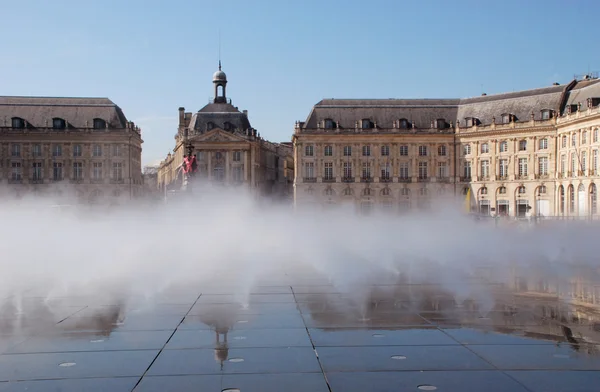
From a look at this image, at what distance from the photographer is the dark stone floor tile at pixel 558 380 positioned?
10.5 m

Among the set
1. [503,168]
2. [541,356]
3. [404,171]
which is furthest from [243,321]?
[404,171]

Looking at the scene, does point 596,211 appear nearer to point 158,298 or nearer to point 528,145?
point 528,145

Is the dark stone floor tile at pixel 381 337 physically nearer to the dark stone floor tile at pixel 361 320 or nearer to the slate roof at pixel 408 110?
the dark stone floor tile at pixel 361 320

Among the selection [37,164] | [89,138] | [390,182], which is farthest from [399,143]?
[37,164]

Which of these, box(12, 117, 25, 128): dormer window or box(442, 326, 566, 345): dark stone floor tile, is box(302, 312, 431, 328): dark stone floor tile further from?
box(12, 117, 25, 128): dormer window

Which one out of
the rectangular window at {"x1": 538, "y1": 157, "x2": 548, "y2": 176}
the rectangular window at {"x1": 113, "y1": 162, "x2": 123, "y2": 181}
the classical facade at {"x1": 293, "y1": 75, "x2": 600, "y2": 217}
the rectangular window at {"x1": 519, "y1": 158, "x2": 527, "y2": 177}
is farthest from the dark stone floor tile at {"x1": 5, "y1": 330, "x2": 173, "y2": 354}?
the rectangular window at {"x1": 113, "y1": 162, "x2": 123, "y2": 181}

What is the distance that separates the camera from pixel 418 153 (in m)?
99.6

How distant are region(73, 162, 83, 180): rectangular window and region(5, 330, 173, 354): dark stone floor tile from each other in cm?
9310

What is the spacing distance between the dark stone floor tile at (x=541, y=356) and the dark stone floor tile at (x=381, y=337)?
0.90 m

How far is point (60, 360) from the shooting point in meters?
12.3

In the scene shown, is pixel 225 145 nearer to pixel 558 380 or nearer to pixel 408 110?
pixel 408 110

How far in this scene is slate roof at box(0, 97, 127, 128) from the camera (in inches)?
3989

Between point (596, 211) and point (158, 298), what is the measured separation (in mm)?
67490

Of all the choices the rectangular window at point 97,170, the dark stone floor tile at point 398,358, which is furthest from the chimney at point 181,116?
the dark stone floor tile at point 398,358
